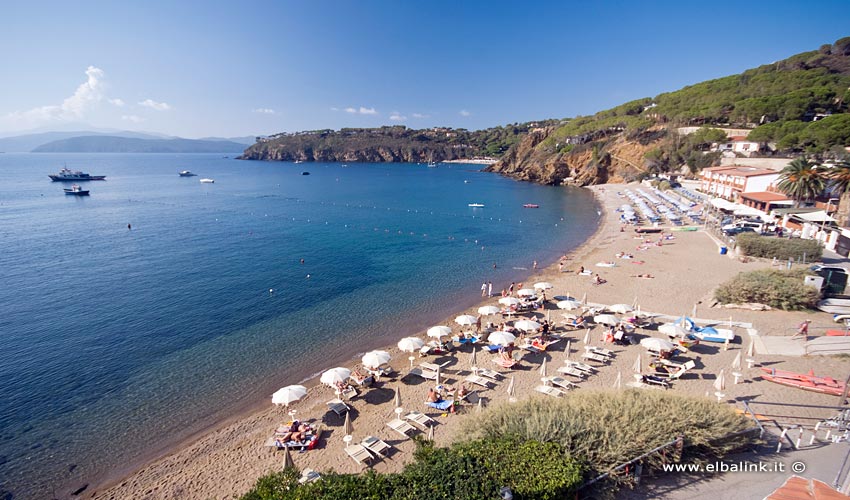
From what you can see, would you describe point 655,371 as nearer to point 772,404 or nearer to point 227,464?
point 772,404

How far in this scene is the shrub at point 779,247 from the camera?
22812 mm

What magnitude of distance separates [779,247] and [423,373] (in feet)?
82.0

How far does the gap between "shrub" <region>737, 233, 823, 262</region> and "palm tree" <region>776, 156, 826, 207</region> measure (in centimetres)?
971

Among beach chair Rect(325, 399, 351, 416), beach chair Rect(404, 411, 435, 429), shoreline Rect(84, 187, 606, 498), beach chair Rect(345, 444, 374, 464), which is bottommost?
shoreline Rect(84, 187, 606, 498)

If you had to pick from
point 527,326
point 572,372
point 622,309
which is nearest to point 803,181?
point 622,309

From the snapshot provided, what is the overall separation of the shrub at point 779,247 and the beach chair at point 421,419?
Answer: 81.1 feet

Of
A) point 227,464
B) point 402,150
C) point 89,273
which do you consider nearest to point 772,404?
point 227,464

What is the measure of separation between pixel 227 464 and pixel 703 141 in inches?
3161

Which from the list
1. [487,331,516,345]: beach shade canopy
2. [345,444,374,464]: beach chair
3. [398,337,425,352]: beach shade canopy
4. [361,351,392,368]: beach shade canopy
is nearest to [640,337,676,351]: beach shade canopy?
[487,331,516,345]: beach shade canopy

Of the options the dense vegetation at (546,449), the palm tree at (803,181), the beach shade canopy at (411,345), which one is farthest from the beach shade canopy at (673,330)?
the palm tree at (803,181)

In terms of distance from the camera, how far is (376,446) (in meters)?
11.0

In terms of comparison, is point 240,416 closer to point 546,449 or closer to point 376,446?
point 376,446

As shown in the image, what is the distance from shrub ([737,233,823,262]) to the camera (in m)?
22.8

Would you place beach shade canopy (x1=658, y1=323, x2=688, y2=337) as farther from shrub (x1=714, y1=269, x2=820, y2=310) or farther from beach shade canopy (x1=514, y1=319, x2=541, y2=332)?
shrub (x1=714, y1=269, x2=820, y2=310)
